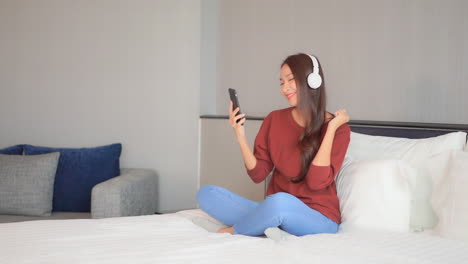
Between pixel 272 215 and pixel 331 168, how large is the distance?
378 mm

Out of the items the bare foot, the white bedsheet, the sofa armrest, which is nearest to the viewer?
the white bedsheet

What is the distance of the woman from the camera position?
210 cm

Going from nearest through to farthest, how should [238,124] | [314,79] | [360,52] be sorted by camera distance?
[314,79], [238,124], [360,52]

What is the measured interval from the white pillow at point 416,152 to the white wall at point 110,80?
5.06ft

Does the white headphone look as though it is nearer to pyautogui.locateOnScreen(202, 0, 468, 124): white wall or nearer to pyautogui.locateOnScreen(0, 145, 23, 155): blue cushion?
pyautogui.locateOnScreen(202, 0, 468, 124): white wall

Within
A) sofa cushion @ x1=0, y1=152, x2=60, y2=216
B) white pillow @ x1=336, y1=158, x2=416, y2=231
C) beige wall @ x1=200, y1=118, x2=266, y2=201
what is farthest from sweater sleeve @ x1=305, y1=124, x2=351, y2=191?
sofa cushion @ x1=0, y1=152, x2=60, y2=216

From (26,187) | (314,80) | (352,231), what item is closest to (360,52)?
(314,80)

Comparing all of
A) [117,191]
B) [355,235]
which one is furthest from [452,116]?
[117,191]

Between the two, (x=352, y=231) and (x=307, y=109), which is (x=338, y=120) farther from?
(x=352, y=231)

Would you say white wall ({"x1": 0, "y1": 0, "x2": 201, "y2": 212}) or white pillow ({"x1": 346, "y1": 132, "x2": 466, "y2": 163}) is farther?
white wall ({"x1": 0, "y1": 0, "x2": 201, "y2": 212})

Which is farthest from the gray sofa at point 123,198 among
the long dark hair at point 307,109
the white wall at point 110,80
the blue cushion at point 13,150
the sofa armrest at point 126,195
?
the long dark hair at point 307,109

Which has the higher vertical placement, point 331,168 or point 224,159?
point 331,168

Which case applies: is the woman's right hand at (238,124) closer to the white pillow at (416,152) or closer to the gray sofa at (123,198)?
the white pillow at (416,152)

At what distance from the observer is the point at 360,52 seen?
10.3 feet
